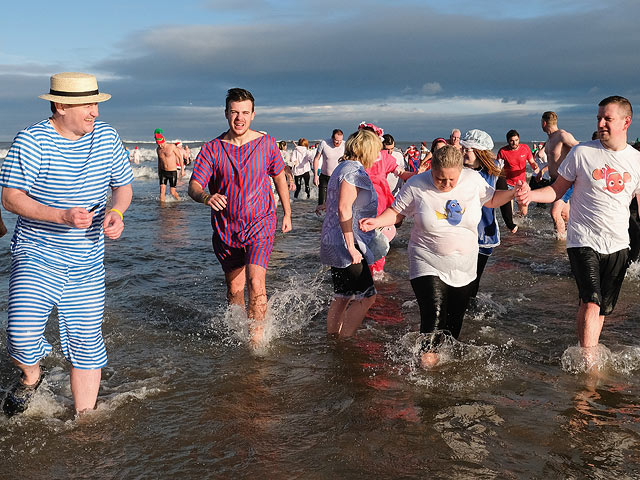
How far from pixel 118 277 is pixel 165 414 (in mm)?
4882

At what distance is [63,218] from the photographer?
3400mm

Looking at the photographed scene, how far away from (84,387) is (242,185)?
2.10 metres

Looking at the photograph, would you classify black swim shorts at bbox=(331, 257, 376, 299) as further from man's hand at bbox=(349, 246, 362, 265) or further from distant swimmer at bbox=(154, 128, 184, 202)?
distant swimmer at bbox=(154, 128, 184, 202)

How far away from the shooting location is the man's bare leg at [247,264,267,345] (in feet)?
17.9

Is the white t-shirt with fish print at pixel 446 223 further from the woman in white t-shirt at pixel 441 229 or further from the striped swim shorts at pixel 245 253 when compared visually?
the striped swim shorts at pixel 245 253

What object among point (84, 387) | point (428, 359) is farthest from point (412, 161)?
point (84, 387)

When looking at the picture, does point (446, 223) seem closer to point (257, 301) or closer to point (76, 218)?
point (257, 301)

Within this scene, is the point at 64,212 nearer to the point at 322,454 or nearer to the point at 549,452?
the point at 322,454

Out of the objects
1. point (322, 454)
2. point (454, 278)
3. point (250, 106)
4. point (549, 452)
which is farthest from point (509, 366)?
point (250, 106)

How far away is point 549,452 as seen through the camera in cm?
374

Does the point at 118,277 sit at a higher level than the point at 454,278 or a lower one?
lower

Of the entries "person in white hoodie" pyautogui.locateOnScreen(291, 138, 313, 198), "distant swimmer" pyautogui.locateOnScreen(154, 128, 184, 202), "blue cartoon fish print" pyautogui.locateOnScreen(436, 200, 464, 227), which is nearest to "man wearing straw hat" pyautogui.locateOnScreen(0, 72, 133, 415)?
"blue cartoon fish print" pyautogui.locateOnScreen(436, 200, 464, 227)

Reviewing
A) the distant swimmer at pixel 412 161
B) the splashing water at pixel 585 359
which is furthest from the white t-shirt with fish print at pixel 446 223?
the distant swimmer at pixel 412 161

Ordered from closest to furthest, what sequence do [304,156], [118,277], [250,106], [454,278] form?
1. [454,278]
2. [250,106]
3. [118,277]
4. [304,156]
